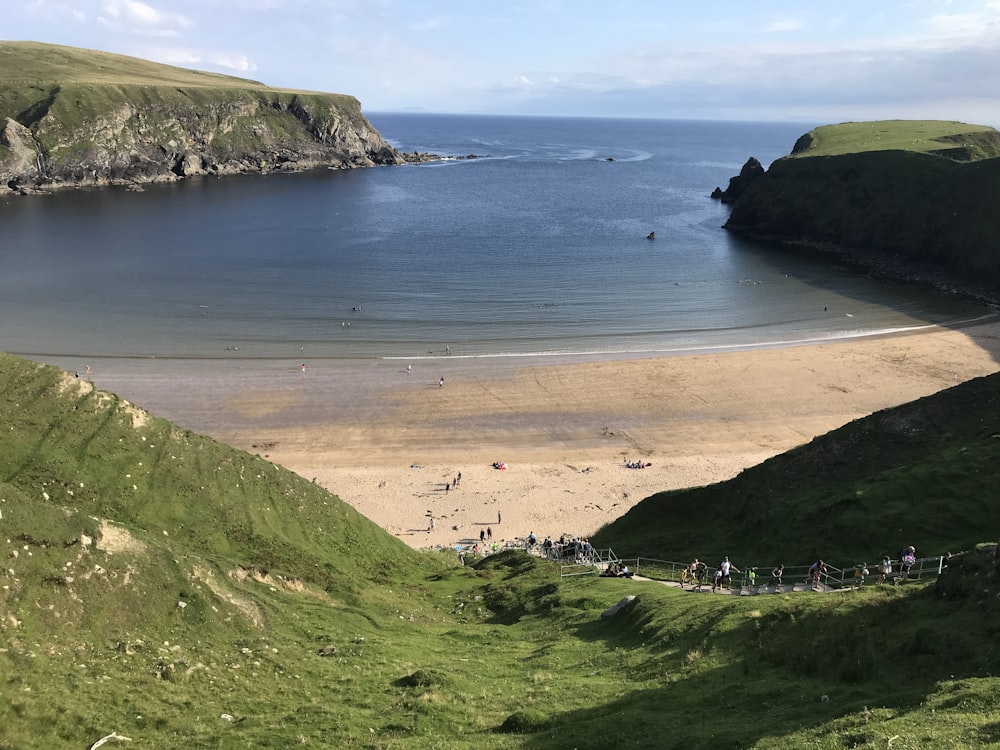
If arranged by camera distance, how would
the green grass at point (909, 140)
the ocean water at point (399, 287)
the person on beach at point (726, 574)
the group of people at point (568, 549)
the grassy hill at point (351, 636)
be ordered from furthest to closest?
1. the green grass at point (909, 140)
2. the ocean water at point (399, 287)
3. the group of people at point (568, 549)
4. the person on beach at point (726, 574)
5. the grassy hill at point (351, 636)

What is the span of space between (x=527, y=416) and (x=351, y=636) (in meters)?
41.3

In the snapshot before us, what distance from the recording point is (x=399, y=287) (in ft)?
347

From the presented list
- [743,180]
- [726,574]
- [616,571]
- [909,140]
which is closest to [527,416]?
[616,571]

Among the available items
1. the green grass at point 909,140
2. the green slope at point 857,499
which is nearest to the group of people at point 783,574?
the green slope at point 857,499

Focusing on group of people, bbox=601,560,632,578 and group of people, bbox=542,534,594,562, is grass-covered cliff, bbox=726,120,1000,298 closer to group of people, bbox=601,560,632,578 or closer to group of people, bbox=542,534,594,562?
group of people, bbox=542,534,594,562

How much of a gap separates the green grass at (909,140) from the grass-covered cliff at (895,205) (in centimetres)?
35

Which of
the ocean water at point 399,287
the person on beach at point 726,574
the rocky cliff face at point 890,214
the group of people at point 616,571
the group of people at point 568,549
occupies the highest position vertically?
the rocky cliff face at point 890,214

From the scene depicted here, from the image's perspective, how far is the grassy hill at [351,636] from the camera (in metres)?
16.5

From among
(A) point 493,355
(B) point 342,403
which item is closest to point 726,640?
(B) point 342,403

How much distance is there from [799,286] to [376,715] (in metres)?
113

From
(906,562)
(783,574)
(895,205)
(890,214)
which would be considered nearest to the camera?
(906,562)

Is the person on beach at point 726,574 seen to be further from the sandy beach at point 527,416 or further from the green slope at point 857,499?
the sandy beach at point 527,416

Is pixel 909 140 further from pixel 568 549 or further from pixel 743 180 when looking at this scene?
pixel 568 549

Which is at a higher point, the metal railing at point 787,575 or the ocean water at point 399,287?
the ocean water at point 399,287
